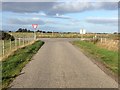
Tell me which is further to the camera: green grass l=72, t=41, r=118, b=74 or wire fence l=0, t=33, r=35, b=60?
wire fence l=0, t=33, r=35, b=60

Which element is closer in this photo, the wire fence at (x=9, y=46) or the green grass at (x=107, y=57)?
the green grass at (x=107, y=57)

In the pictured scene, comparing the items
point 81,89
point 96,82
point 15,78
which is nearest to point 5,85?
point 15,78

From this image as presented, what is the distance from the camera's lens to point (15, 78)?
11828 mm

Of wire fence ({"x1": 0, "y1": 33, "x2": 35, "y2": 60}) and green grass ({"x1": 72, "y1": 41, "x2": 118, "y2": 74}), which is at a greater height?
wire fence ({"x1": 0, "y1": 33, "x2": 35, "y2": 60})

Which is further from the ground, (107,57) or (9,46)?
(9,46)

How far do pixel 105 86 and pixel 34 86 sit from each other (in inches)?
96.2

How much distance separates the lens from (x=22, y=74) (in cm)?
1298

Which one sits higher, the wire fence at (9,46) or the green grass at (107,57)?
the wire fence at (9,46)

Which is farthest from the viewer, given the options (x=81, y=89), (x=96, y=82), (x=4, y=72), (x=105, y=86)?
(x=4, y=72)

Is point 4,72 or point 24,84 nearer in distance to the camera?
point 24,84

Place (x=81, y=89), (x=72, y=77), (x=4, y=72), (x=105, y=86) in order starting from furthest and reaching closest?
(x=4, y=72) → (x=72, y=77) → (x=105, y=86) → (x=81, y=89)

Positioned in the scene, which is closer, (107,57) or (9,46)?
(107,57)

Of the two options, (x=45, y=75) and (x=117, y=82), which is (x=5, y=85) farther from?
(x=117, y=82)

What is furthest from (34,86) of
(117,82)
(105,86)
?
(117,82)
